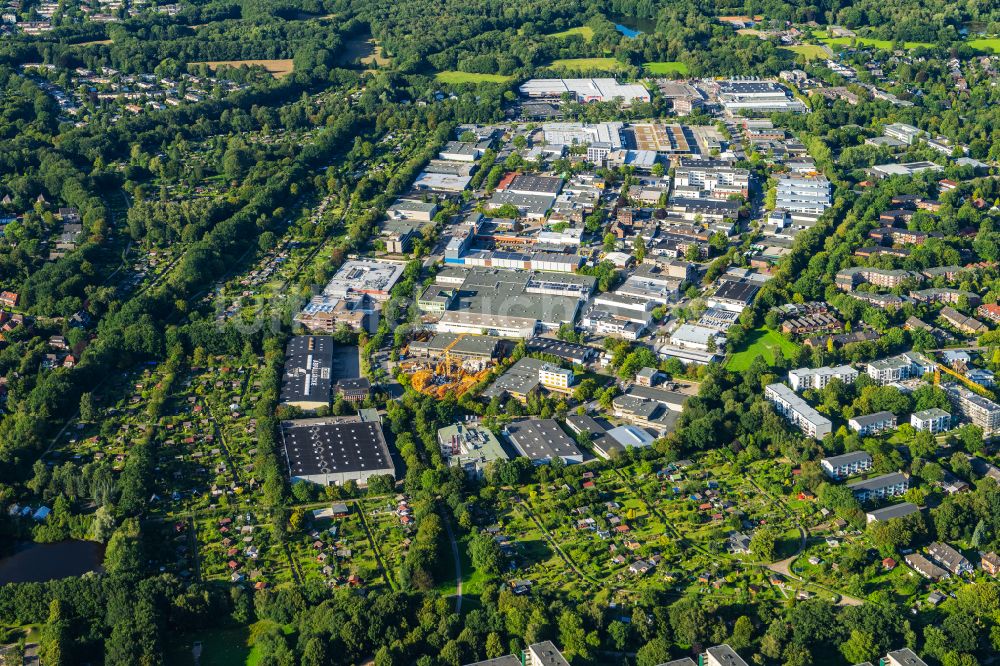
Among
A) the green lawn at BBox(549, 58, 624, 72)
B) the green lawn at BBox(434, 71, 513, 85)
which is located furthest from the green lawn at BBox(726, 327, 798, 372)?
the green lawn at BBox(549, 58, 624, 72)

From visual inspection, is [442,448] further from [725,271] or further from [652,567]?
[725,271]

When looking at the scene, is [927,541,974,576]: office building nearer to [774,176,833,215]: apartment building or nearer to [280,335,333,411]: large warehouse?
[280,335,333,411]: large warehouse

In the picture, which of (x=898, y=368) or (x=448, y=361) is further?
(x=448, y=361)

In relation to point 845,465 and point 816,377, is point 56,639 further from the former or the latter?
point 816,377

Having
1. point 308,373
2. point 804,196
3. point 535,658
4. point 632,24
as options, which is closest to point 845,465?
point 535,658

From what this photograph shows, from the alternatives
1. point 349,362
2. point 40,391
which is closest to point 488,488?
point 349,362

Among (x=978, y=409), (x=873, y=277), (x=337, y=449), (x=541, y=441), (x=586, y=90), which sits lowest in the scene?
(x=586, y=90)

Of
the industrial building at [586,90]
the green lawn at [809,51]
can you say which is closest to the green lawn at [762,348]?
the industrial building at [586,90]
